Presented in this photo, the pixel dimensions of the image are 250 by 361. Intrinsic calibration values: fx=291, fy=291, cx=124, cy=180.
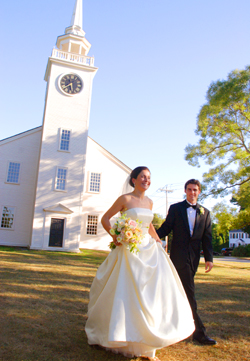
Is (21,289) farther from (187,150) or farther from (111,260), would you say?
(187,150)

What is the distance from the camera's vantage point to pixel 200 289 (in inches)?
352

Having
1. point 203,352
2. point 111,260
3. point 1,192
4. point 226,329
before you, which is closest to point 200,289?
point 226,329

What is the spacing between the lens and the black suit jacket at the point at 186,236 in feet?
15.2

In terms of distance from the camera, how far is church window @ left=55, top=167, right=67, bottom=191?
22.2 meters

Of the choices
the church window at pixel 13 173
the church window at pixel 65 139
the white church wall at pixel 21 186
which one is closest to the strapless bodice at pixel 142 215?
the church window at pixel 65 139

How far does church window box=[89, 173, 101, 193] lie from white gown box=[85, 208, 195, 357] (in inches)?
857

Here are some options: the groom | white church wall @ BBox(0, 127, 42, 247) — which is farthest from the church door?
the groom

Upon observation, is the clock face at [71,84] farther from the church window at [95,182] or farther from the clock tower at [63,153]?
the church window at [95,182]

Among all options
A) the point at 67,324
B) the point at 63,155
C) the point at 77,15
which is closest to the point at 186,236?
the point at 67,324

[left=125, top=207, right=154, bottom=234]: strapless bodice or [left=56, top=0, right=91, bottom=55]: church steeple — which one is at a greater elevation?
[left=56, top=0, right=91, bottom=55]: church steeple

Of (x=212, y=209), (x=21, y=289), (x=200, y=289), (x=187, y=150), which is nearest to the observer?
(x=21, y=289)

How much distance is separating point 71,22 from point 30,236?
61.6ft

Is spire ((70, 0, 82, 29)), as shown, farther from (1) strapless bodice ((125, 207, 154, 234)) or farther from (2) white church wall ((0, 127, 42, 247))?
(1) strapless bodice ((125, 207, 154, 234))

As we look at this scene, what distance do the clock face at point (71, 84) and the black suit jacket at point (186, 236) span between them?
66.3 ft
